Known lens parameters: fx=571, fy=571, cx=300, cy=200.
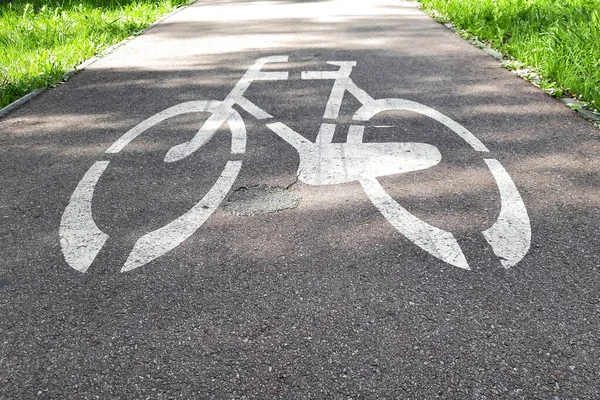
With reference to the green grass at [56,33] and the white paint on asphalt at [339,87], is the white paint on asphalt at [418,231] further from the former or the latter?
the green grass at [56,33]

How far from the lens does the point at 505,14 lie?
28.8ft

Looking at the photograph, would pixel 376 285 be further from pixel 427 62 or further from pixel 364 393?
pixel 427 62

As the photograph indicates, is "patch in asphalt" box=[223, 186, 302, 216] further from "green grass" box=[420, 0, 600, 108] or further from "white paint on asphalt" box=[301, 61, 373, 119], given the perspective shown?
"green grass" box=[420, 0, 600, 108]

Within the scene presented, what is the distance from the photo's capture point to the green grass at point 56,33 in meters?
6.82

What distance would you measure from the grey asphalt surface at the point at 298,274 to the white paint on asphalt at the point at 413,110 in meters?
0.09

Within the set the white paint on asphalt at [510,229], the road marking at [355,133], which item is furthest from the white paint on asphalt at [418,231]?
the road marking at [355,133]

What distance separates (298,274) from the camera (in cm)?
299

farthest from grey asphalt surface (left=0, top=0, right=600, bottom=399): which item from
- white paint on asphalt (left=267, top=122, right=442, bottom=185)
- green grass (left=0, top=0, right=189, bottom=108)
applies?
green grass (left=0, top=0, right=189, bottom=108)

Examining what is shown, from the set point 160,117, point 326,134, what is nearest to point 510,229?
point 326,134

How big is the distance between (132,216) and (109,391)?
1559mm

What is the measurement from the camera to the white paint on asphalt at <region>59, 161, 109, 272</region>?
3197mm

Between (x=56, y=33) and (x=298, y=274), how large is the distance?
25.3 ft

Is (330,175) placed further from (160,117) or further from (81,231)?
(160,117)

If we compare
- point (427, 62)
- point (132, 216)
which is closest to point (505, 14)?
point (427, 62)
